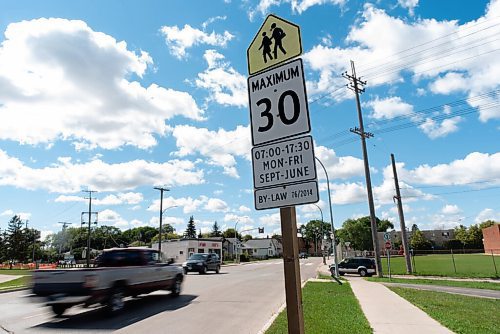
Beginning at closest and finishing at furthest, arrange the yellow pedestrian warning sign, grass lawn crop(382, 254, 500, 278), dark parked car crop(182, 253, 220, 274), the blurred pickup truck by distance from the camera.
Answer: the yellow pedestrian warning sign → the blurred pickup truck → grass lawn crop(382, 254, 500, 278) → dark parked car crop(182, 253, 220, 274)

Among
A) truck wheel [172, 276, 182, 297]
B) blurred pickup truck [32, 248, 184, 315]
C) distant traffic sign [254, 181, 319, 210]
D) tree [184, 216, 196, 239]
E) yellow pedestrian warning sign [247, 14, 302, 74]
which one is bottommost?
truck wheel [172, 276, 182, 297]

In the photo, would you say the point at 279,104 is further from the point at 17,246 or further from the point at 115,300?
the point at 17,246

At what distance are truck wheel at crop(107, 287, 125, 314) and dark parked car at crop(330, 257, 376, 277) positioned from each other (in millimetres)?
25793

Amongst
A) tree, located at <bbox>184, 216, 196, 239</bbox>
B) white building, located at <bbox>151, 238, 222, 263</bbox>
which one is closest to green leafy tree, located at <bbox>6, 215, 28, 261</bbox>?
white building, located at <bbox>151, 238, 222, 263</bbox>

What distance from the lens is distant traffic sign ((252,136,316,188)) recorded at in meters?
3.22

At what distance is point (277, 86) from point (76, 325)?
869 centimetres

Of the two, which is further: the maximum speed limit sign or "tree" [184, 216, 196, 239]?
"tree" [184, 216, 196, 239]

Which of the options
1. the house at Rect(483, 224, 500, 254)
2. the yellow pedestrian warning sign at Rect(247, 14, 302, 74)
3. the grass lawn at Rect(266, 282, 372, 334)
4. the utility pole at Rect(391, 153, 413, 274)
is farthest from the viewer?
the house at Rect(483, 224, 500, 254)

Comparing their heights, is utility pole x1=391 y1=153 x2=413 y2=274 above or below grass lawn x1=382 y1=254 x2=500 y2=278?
above

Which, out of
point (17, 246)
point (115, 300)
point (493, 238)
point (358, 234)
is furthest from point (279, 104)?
point (358, 234)

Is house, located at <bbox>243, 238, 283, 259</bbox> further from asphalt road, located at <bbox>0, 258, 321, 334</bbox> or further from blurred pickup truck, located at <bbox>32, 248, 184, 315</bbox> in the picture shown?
blurred pickup truck, located at <bbox>32, 248, 184, 315</bbox>

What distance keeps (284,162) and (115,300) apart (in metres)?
9.07

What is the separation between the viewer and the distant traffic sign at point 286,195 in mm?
3120

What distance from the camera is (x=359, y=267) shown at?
32594 mm
